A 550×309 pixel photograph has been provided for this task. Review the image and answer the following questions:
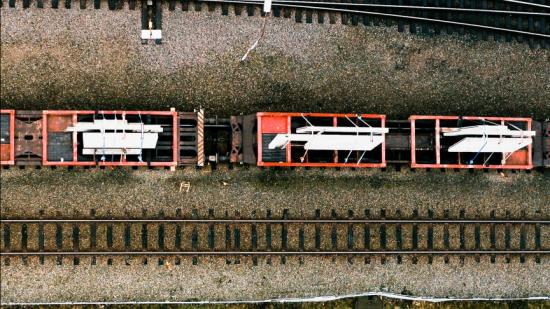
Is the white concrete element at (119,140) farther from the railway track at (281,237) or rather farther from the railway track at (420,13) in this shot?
the railway track at (420,13)

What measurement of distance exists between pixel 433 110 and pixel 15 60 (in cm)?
996

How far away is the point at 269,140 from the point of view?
38.8 feet

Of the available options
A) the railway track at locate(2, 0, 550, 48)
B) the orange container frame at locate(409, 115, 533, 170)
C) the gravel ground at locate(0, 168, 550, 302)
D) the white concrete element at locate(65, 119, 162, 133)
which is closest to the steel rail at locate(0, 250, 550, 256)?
the gravel ground at locate(0, 168, 550, 302)

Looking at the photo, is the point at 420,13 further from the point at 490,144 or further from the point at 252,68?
the point at 252,68

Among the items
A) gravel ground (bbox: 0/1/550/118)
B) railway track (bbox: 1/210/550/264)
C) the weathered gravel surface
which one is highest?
gravel ground (bbox: 0/1/550/118)

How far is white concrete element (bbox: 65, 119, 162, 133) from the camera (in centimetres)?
1115

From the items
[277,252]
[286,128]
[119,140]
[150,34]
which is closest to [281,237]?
[277,252]

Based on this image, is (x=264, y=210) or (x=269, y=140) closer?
(x=269, y=140)

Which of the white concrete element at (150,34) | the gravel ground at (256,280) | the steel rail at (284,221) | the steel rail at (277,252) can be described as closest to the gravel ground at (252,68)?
the white concrete element at (150,34)

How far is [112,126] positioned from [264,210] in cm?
401

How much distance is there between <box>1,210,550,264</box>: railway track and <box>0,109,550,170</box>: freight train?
1.47 meters

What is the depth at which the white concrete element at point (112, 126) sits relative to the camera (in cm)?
1115

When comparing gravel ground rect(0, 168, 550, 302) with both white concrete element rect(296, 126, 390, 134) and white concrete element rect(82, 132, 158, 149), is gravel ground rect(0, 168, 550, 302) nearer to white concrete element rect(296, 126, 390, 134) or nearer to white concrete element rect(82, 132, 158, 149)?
white concrete element rect(82, 132, 158, 149)

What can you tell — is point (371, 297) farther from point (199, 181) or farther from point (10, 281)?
point (10, 281)
